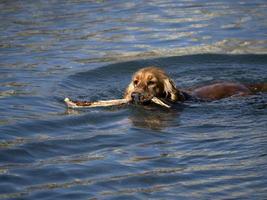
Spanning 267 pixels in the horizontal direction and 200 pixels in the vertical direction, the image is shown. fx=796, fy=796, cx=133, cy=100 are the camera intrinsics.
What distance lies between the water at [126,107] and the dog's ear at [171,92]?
23 centimetres

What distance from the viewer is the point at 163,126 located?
32.7 feet

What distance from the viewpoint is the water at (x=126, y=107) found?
762cm

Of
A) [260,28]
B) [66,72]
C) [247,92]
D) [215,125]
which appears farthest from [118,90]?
[260,28]

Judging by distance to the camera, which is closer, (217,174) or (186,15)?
(217,174)

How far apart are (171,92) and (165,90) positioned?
111 millimetres

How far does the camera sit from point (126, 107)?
10883mm

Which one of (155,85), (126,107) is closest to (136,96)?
(126,107)

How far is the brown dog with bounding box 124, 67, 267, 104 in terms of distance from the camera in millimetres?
11102

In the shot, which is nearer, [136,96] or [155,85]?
[136,96]

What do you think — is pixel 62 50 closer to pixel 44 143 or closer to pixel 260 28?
pixel 260 28

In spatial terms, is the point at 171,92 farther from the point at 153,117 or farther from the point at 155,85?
the point at 153,117

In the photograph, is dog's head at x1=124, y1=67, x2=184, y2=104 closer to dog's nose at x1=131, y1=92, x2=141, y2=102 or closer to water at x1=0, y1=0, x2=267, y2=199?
dog's nose at x1=131, y1=92, x2=141, y2=102

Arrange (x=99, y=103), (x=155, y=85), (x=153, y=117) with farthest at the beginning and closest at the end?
(x=155, y=85), (x=99, y=103), (x=153, y=117)

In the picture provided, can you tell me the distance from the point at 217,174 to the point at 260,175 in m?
0.42
